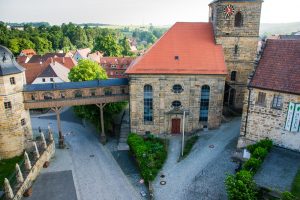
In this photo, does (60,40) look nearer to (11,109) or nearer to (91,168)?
(11,109)

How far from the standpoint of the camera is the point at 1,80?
2883 cm

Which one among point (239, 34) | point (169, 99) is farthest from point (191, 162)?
point (239, 34)

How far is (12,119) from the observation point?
3061 centimetres

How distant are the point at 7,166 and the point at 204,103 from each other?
24047 millimetres

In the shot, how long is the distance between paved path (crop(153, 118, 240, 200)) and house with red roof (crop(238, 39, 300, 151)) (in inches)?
155

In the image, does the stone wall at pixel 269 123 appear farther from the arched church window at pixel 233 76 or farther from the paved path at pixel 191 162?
the arched church window at pixel 233 76

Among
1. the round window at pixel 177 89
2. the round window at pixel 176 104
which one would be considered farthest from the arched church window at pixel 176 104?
the round window at pixel 177 89

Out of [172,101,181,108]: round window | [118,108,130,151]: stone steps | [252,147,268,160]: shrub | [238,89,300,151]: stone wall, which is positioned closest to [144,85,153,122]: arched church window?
[172,101,181,108]: round window

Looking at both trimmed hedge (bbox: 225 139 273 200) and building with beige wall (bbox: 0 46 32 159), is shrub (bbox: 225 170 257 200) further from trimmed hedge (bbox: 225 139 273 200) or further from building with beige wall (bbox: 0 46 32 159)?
building with beige wall (bbox: 0 46 32 159)

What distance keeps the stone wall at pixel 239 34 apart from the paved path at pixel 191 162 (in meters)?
7.90

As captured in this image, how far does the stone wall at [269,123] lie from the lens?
984 inches

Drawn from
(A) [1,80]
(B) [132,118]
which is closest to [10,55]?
(A) [1,80]

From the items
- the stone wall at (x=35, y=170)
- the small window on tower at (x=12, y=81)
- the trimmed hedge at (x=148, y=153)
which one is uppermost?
the small window on tower at (x=12, y=81)

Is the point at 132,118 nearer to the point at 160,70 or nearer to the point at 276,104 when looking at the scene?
the point at 160,70
